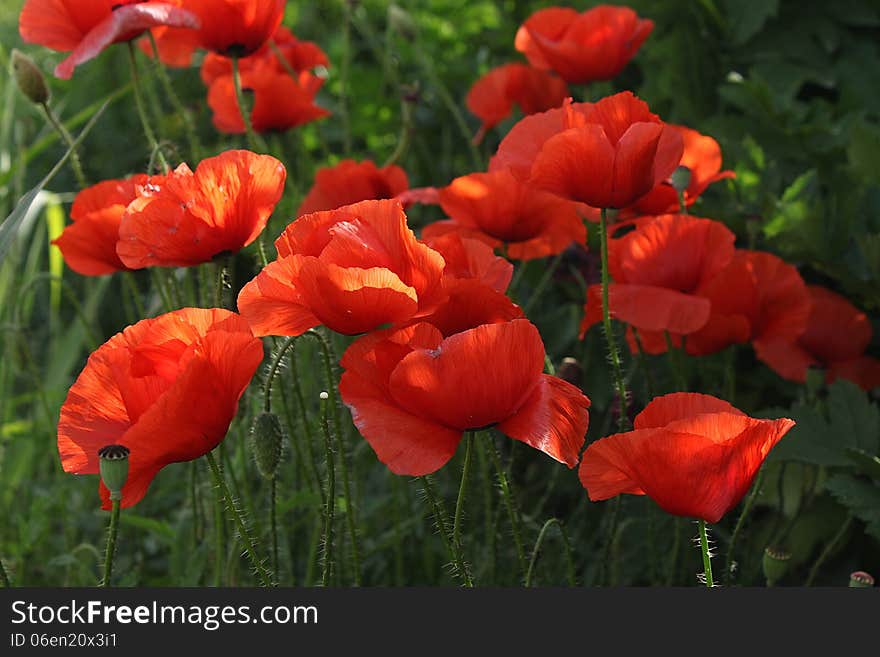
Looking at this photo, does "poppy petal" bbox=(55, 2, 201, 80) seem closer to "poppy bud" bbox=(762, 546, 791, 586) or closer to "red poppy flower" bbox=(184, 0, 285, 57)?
"red poppy flower" bbox=(184, 0, 285, 57)

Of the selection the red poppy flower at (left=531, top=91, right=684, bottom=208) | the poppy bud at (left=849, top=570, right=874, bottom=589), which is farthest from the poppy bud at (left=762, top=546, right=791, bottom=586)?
the red poppy flower at (left=531, top=91, right=684, bottom=208)

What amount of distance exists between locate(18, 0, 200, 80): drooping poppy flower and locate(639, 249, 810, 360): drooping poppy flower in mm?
796

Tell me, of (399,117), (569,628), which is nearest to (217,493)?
(569,628)

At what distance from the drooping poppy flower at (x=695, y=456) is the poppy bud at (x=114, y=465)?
424 millimetres

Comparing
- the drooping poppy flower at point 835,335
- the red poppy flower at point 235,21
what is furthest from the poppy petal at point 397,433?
the drooping poppy flower at point 835,335

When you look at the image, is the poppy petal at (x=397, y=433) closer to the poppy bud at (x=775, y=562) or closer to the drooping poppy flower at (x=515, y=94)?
the poppy bud at (x=775, y=562)

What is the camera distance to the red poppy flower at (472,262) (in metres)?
1.30

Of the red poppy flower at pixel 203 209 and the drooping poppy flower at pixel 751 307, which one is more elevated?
the red poppy flower at pixel 203 209

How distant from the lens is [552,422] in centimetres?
113

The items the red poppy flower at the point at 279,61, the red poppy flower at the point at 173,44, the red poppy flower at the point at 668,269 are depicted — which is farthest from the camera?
the red poppy flower at the point at 279,61

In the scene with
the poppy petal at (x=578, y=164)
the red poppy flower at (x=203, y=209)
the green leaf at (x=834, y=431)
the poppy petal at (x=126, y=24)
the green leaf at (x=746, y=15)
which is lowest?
the green leaf at (x=834, y=431)

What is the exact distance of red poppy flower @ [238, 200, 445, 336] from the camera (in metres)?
1.12

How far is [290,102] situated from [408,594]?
1.24 metres

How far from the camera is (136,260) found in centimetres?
132
